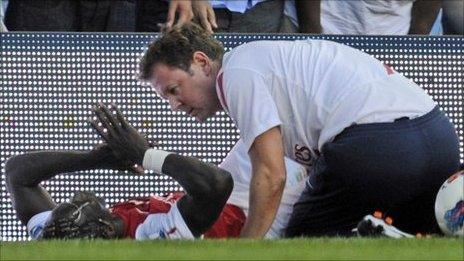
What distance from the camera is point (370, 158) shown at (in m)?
7.74

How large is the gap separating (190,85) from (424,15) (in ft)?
10.1

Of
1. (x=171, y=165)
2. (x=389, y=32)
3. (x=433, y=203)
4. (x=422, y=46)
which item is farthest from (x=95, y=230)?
(x=389, y=32)

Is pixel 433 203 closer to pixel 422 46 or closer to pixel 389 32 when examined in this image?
pixel 422 46

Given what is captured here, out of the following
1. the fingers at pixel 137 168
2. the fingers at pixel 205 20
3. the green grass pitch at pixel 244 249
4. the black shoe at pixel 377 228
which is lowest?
the fingers at pixel 137 168

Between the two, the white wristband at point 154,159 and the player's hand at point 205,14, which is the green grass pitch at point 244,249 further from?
the player's hand at point 205,14

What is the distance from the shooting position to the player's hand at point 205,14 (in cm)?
970

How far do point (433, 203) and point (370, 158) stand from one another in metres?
0.45

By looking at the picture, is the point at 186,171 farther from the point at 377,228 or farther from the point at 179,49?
the point at 377,228

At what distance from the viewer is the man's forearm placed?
7.61 m

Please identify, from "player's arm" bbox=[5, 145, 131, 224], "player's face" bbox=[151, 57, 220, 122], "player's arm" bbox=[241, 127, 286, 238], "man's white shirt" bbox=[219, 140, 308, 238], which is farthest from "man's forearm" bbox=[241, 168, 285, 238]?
"player's arm" bbox=[5, 145, 131, 224]

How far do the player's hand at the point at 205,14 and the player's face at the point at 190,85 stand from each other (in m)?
1.58

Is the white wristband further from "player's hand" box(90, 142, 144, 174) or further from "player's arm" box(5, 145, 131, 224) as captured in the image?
"player's arm" box(5, 145, 131, 224)

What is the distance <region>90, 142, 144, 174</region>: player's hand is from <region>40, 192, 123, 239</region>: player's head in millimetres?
286

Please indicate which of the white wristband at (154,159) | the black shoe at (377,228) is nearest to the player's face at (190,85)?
the white wristband at (154,159)
